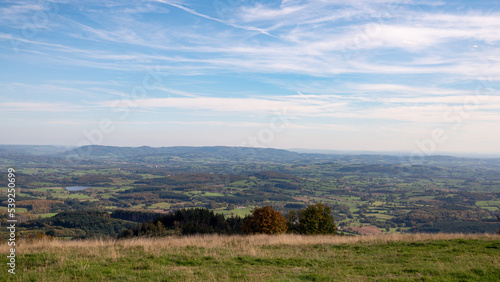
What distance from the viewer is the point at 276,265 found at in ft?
36.4

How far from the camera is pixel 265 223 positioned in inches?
850

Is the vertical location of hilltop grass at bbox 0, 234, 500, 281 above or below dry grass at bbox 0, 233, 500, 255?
above

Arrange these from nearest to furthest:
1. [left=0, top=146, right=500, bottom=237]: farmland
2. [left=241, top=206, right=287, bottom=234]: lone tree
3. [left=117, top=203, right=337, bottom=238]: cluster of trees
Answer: [left=241, top=206, right=287, bottom=234]: lone tree < [left=117, top=203, right=337, bottom=238]: cluster of trees < [left=0, top=146, right=500, bottom=237]: farmland

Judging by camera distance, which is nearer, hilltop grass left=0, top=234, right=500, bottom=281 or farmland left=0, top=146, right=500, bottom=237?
hilltop grass left=0, top=234, right=500, bottom=281

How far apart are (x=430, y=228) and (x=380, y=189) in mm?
69353

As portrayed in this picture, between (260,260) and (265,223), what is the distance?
10.0m

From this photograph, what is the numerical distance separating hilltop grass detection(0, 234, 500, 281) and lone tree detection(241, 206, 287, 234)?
534cm

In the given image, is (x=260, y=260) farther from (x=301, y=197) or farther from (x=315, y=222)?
(x=301, y=197)

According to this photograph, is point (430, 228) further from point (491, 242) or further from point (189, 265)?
point (189, 265)

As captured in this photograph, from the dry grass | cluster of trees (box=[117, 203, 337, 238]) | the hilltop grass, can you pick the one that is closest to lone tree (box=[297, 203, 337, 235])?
cluster of trees (box=[117, 203, 337, 238])

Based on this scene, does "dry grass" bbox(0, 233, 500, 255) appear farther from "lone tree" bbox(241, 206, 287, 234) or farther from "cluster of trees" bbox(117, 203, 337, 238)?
"cluster of trees" bbox(117, 203, 337, 238)

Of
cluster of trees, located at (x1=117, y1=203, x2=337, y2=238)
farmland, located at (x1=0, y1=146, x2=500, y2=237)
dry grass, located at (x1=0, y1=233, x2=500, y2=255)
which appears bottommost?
farmland, located at (x1=0, y1=146, x2=500, y2=237)

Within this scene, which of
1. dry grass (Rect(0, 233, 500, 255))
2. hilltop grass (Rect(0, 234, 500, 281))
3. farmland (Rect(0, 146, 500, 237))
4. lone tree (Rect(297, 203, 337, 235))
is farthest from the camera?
farmland (Rect(0, 146, 500, 237))

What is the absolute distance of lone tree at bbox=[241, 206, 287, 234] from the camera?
2153cm
